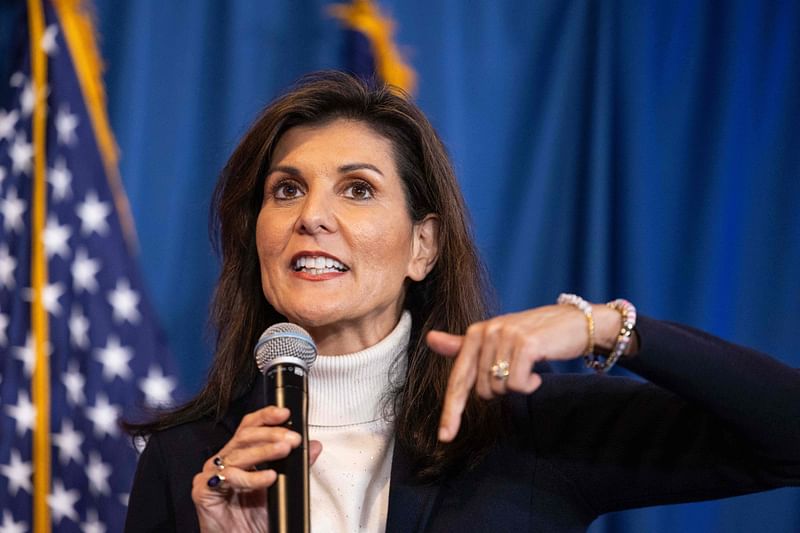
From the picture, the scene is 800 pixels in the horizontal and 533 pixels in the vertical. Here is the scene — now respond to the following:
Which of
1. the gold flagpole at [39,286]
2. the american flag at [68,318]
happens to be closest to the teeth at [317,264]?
the american flag at [68,318]

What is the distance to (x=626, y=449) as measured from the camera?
5.06 ft

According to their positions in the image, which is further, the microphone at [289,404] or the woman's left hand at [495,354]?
the woman's left hand at [495,354]

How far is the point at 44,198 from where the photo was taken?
2418mm

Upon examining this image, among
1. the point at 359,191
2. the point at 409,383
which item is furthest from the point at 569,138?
the point at 409,383

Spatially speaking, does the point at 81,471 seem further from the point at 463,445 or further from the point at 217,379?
the point at 463,445

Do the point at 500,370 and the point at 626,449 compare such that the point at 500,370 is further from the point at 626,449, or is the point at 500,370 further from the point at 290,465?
the point at 626,449

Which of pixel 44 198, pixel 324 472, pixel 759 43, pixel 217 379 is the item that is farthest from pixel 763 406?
pixel 44 198

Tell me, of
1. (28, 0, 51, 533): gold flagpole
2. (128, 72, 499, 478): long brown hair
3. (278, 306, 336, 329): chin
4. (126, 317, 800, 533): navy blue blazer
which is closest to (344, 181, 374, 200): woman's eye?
(128, 72, 499, 478): long brown hair

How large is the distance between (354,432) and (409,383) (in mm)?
138

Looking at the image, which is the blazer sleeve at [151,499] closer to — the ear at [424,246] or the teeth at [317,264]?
the teeth at [317,264]

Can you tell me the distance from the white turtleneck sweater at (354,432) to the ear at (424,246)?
0.14m

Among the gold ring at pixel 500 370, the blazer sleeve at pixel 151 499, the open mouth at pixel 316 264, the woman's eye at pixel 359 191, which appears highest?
the woman's eye at pixel 359 191

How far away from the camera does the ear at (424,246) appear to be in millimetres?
1901

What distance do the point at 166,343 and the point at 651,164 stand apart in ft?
4.40
